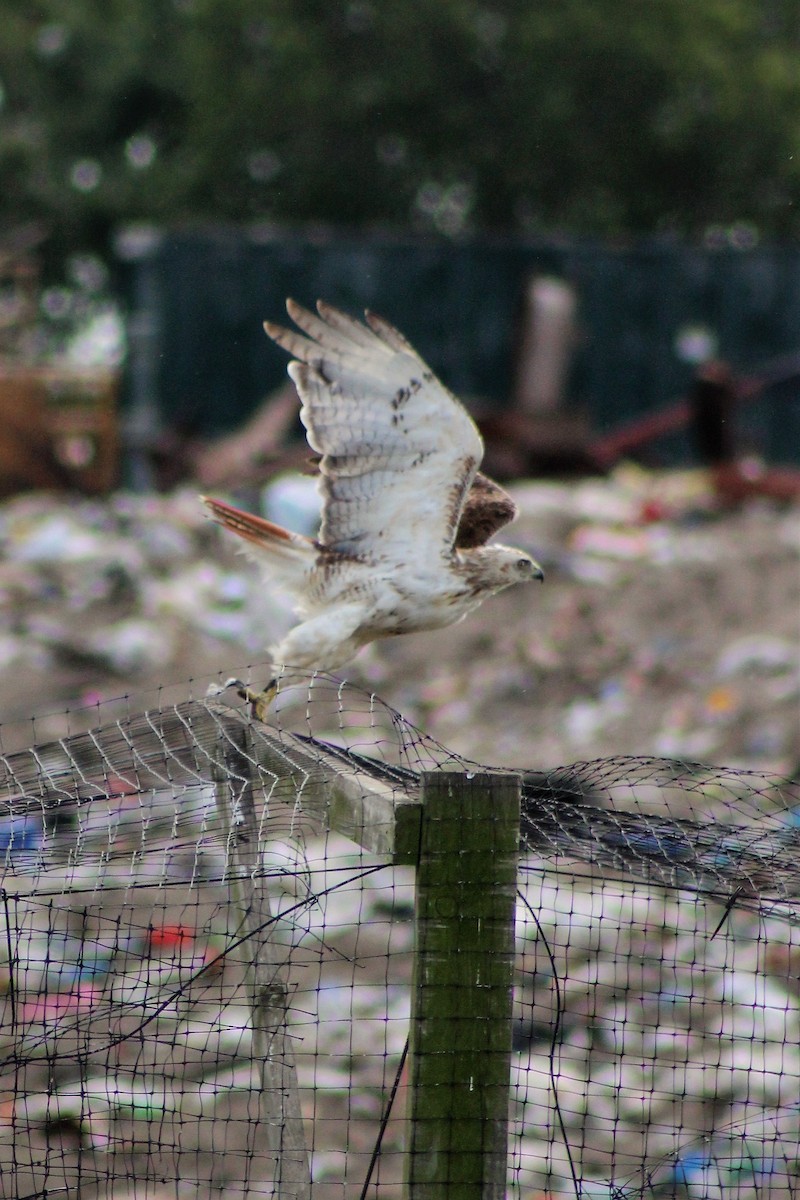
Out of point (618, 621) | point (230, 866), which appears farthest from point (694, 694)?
point (230, 866)

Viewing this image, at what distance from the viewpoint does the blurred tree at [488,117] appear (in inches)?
1012

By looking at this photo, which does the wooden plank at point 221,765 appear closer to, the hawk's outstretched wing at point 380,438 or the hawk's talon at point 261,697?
the hawk's talon at point 261,697

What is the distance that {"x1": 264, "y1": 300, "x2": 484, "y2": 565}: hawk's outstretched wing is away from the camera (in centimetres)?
375

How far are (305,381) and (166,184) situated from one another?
80.8ft

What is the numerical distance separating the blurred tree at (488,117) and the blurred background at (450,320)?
6cm

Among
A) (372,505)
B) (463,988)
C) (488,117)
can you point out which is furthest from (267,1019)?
(488,117)

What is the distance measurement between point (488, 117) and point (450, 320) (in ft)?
38.2

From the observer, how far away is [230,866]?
2.76m

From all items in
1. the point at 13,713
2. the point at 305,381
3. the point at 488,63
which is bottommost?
the point at 305,381

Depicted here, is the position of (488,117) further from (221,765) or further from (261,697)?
(221,765)

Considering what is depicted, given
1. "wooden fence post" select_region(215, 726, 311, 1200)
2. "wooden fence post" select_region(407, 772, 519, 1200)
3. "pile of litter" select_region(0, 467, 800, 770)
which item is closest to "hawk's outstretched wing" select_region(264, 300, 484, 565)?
"wooden fence post" select_region(215, 726, 311, 1200)

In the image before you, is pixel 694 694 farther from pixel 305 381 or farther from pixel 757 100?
pixel 757 100

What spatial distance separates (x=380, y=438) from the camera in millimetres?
3844

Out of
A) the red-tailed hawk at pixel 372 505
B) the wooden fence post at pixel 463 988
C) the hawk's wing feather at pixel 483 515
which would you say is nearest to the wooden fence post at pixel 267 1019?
the wooden fence post at pixel 463 988
